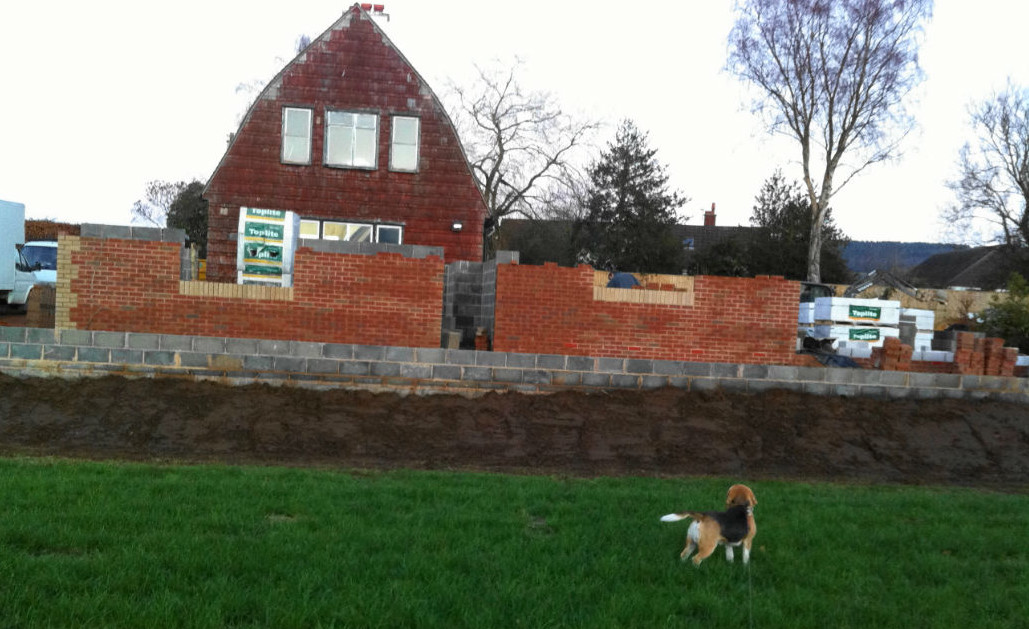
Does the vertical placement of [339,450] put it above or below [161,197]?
below

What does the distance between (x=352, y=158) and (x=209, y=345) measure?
1028cm

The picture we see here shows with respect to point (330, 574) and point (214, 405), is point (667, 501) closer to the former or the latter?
point (330, 574)

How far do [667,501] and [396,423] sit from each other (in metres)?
3.92

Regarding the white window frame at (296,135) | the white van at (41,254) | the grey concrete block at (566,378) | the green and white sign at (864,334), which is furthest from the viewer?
the white van at (41,254)

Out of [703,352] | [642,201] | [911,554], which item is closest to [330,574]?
[911,554]

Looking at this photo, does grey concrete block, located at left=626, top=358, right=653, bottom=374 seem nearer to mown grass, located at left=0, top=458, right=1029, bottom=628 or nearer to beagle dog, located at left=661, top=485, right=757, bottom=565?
mown grass, located at left=0, top=458, right=1029, bottom=628

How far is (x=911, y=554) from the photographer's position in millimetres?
5609

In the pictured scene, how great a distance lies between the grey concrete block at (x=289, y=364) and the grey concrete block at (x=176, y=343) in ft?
3.53

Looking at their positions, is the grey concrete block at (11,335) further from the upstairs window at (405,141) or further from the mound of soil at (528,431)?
the upstairs window at (405,141)

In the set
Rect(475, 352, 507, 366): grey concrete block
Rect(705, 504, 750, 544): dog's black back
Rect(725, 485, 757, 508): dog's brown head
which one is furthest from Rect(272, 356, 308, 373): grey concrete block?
Rect(705, 504, 750, 544): dog's black back

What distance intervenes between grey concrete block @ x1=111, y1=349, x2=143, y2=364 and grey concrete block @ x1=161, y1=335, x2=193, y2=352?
0.32 meters

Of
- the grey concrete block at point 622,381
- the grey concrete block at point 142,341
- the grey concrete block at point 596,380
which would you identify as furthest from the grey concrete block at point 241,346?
the grey concrete block at point 622,381

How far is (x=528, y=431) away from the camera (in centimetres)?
972

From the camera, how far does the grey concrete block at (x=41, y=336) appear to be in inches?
399
